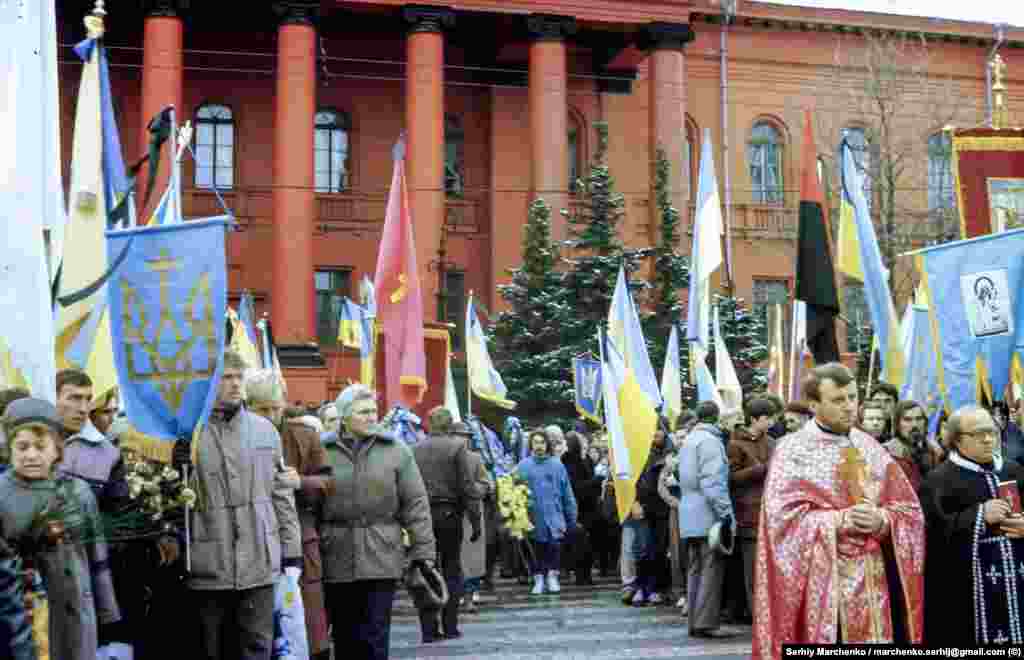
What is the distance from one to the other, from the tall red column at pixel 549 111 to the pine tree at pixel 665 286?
8.56ft

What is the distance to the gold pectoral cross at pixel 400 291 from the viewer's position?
16391mm

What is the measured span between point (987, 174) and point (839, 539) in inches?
254

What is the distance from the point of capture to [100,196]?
9211mm

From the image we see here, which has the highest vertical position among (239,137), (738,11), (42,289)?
(738,11)

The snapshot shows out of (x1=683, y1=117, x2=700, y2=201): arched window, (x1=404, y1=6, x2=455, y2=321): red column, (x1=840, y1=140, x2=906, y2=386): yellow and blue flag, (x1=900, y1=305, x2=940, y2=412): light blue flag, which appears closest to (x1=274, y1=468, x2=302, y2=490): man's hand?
(x1=900, y1=305, x2=940, y2=412): light blue flag

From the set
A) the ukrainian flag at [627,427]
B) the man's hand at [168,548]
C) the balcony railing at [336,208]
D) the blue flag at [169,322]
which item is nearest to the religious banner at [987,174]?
the ukrainian flag at [627,427]

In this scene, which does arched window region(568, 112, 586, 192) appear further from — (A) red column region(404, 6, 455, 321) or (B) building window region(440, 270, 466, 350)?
(A) red column region(404, 6, 455, 321)

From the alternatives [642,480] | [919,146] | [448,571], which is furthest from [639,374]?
[919,146]

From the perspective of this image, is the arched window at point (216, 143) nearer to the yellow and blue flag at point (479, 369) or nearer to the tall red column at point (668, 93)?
the tall red column at point (668, 93)

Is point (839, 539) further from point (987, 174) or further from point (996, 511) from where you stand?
point (987, 174)

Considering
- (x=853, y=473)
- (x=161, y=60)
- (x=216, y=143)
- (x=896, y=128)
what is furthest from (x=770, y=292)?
(x=853, y=473)

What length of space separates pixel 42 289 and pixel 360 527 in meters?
2.23

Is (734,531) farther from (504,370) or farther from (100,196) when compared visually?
(504,370)

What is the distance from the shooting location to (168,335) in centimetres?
738
